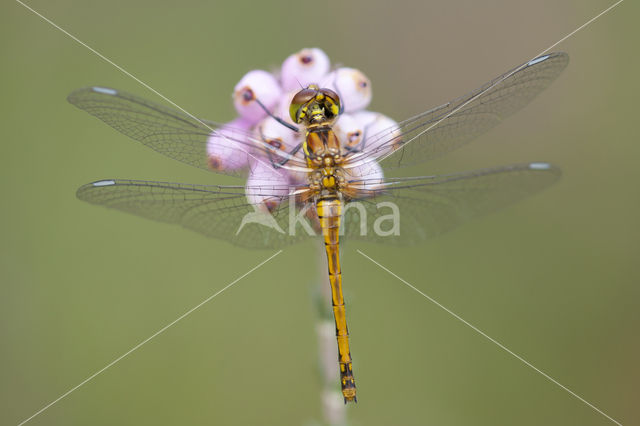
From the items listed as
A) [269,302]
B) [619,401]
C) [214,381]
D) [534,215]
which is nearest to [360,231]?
[269,302]

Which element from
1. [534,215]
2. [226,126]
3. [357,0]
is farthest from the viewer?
[357,0]

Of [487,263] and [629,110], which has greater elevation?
[629,110]

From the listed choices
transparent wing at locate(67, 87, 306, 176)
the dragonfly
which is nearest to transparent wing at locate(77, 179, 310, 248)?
the dragonfly

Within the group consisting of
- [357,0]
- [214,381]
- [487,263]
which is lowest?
[214,381]

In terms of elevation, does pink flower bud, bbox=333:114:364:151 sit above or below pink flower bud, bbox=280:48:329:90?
below

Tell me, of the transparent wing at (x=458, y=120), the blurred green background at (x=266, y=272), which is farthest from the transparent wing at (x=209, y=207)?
the blurred green background at (x=266, y=272)

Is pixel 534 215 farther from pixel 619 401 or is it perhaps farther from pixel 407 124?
pixel 407 124

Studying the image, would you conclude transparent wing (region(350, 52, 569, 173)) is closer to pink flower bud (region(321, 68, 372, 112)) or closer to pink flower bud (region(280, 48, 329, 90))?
pink flower bud (region(321, 68, 372, 112))

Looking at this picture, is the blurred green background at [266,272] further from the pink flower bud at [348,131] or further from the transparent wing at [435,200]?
the pink flower bud at [348,131]
